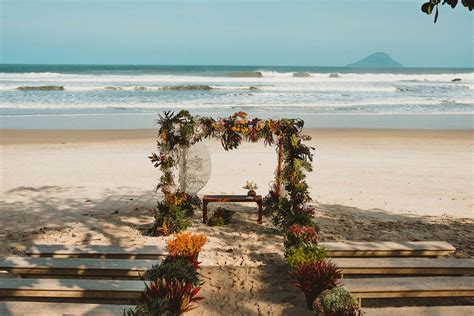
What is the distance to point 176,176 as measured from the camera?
1100 cm

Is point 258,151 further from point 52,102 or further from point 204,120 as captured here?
point 52,102

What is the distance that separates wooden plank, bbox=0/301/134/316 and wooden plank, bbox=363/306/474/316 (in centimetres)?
320

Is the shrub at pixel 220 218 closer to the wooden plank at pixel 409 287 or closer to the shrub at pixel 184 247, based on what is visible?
the shrub at pixel 184 247

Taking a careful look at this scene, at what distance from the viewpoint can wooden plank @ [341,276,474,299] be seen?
279 inches

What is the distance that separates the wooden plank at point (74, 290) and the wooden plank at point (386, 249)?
3.34 meters

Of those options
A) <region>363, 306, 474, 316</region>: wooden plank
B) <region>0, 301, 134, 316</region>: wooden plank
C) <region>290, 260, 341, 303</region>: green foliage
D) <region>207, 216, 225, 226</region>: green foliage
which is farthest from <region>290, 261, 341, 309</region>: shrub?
<region>207, 216, 225, 226</region>: green foliage

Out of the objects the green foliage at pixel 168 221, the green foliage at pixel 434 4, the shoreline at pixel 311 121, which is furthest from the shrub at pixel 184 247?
the shoreline at pixel 311 121

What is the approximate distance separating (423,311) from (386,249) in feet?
6.41

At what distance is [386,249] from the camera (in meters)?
8.68

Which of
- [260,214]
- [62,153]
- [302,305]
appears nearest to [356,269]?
[302,305]

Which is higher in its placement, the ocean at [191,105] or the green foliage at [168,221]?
the ocean at [191,105]

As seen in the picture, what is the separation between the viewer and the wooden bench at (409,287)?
709 cm

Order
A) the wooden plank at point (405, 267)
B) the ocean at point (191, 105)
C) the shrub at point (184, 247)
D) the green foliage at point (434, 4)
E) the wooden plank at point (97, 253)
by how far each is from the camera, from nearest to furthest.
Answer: the green foliage at point (434, 4) → the shrub at point (184, 247) → the wooden plank at point (405, 267) → the wooden plank at point (97, 253) → the ocean at point (191, 105)

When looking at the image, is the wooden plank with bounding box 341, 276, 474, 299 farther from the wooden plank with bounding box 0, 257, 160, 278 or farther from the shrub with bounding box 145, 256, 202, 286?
the wooden plank with bounding box 0, 257, 160, 278
